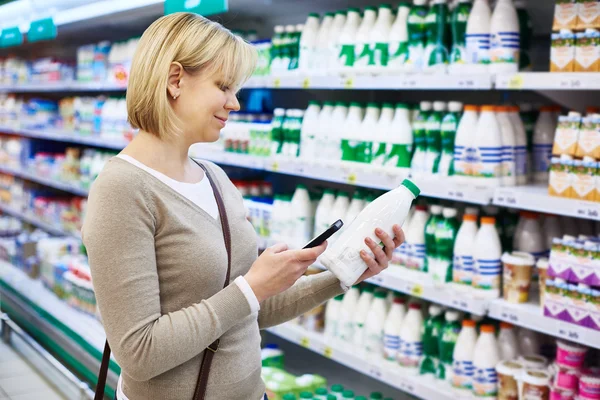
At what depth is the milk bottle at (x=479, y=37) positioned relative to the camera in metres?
2.50

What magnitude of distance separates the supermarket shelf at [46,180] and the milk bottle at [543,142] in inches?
138

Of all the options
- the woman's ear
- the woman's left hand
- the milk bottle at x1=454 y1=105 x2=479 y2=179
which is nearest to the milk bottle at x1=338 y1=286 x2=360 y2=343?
the milk bottle at x1=454 y1=105 x2=479 y2=179

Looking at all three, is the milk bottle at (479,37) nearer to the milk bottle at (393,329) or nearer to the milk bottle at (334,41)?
the milk bottle at (334,41)

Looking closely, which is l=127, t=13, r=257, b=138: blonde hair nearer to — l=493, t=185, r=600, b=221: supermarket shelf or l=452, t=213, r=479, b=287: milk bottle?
l=493, t=185, r=600, b=221: supermarket shelf

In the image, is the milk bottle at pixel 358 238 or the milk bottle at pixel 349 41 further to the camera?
the milk bottle at pixel 349 41

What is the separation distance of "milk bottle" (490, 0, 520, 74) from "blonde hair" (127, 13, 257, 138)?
130 cm

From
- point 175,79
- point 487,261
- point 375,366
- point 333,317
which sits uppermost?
point 175,79

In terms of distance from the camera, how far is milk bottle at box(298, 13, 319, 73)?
3.27 meters

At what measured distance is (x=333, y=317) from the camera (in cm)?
322

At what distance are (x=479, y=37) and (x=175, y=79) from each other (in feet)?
4.76

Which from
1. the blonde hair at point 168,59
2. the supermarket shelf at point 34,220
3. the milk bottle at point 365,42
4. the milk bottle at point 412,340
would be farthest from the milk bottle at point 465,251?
the supermarket shelf at point 34,220

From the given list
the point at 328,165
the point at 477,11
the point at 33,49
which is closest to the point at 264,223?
the point at 328,165

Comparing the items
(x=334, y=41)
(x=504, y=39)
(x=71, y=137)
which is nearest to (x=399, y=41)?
(x=334, y=41)

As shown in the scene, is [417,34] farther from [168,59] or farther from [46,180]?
[46,180]
